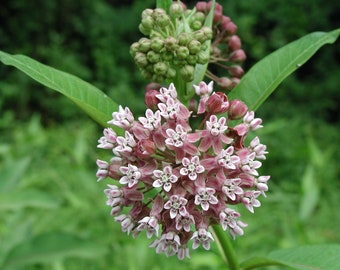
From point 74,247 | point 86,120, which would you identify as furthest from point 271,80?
point 86,120

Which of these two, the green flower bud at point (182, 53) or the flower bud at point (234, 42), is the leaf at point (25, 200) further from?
the green flower bud at point (182, 53)

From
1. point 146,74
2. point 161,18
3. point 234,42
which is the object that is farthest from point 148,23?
point 234,42

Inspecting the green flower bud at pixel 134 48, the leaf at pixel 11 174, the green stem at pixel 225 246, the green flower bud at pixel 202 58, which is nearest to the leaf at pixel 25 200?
the leaf at pixel 11 174

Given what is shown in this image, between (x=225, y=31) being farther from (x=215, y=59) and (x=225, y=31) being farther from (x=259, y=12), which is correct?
(x=259, y=12)

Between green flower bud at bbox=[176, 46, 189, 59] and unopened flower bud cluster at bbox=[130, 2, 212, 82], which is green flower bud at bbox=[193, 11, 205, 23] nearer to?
unopened flower bud cluster at bbox=[130, 2, 212, 82]

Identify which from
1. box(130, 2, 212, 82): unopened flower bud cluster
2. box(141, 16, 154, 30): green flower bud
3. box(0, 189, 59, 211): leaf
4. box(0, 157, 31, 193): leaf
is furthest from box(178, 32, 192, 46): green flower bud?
box(0, 157, 31, 193): leaf

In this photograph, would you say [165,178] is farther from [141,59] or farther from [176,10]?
[176,10]
